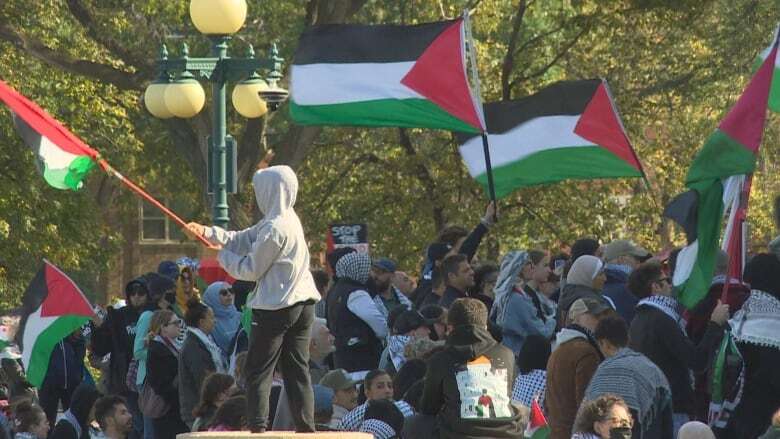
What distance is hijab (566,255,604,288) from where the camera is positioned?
12.3 meters

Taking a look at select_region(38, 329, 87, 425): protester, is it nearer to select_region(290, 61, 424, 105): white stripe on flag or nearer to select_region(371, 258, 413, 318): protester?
select_region(371, 258, 413, 318): protester

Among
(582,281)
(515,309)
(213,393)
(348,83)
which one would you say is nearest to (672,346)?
(582,281)

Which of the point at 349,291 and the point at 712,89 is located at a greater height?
the point at 712,89

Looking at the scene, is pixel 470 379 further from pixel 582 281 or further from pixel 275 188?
pixel 582 281

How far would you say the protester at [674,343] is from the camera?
36.1 ft

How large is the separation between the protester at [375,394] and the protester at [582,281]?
128 cm

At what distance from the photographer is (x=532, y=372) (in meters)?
11.5

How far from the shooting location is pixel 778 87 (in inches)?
457

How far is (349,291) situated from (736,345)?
355 centimetres

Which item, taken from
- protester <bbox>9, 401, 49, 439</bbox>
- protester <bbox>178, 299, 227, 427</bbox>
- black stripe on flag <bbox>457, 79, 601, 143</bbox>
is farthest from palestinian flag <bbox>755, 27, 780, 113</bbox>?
protester <bbox>9, 401, 49, 439</bbox>

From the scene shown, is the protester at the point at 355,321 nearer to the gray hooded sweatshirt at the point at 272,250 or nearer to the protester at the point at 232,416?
the protester at the point at 232,416

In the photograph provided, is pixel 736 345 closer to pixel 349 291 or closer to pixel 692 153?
pixel 349 291

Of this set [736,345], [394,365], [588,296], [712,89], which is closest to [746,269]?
[736,345]

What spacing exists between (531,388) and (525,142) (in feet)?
11.5
